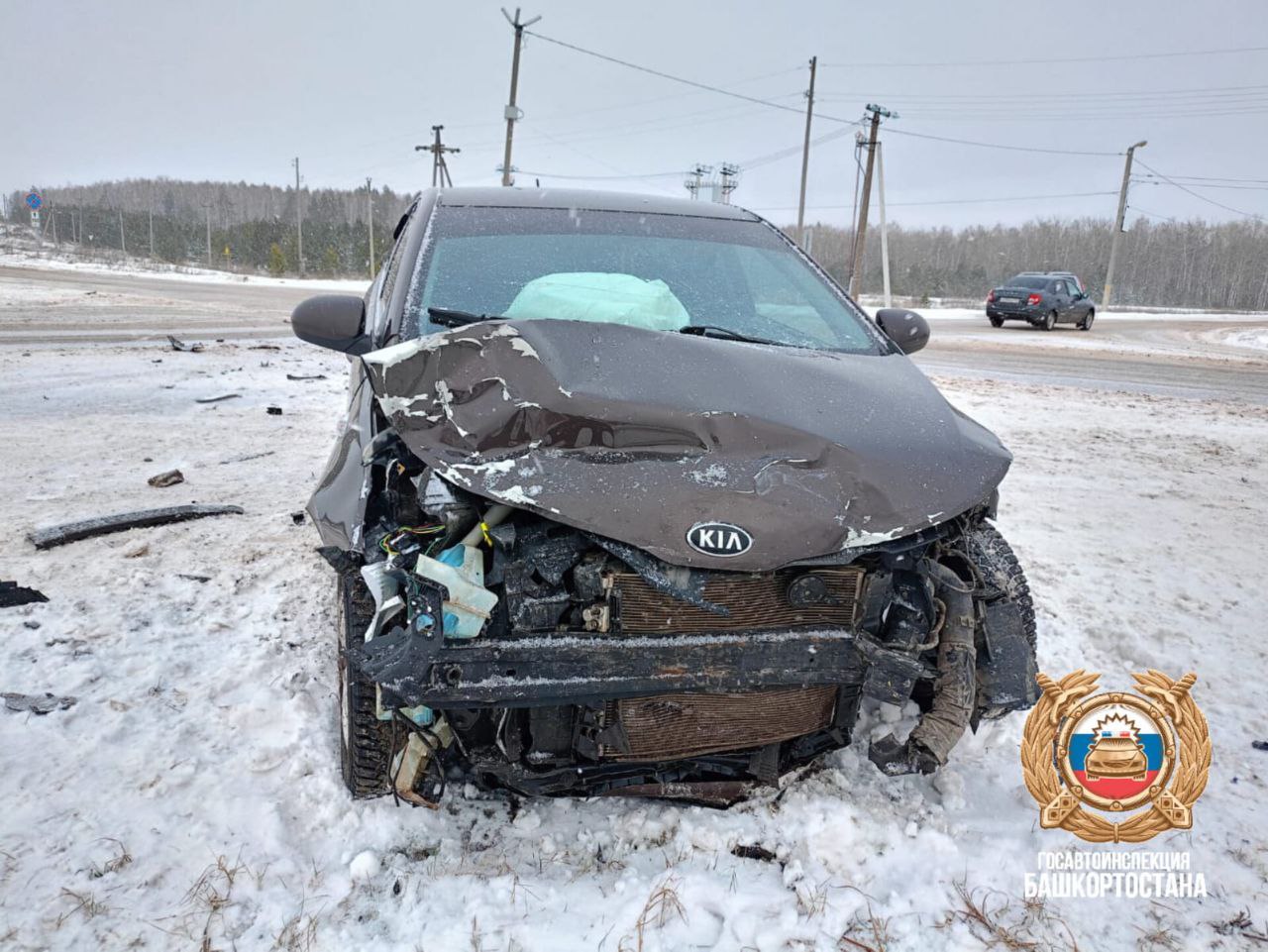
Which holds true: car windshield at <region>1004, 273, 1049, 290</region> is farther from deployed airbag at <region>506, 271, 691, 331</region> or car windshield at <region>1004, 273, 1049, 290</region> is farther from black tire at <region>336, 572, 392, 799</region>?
black tire at <region>336, 572, 392, 799</region>

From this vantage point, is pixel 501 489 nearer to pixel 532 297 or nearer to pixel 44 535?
pixel 532 297

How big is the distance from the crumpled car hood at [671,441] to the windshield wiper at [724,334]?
0.95 ft

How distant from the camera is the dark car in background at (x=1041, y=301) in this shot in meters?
23.2

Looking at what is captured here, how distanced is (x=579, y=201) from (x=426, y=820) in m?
2.48

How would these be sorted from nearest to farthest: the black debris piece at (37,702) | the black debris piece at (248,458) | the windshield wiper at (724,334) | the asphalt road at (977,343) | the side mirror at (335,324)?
the black debris piece at (37,702)
the windshield wiper at (724,334)
the side mirror at (335,324)
the black debris piece at (248,458)
the asphalt road at (977,343)

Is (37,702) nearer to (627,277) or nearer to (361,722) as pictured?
(361,722)

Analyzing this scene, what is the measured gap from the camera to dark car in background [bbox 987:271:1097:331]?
23.2m

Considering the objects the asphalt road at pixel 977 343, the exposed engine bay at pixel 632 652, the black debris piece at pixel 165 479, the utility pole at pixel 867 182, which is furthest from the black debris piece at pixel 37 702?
the utility pole at pixel 867 182

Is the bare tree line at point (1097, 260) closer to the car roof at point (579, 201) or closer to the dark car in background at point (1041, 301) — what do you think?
the dark car in background at point (1041, 301)

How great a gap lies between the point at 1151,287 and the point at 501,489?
111429mm

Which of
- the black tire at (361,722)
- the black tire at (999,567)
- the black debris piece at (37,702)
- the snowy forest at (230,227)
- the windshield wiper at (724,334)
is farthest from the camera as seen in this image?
the snowy forest at (230,227)

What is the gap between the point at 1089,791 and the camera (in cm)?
224

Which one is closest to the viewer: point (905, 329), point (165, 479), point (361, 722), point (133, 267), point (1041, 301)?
point (361, 722)

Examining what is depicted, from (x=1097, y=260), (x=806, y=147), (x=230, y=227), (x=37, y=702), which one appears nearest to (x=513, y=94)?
(x=806, y=147)
